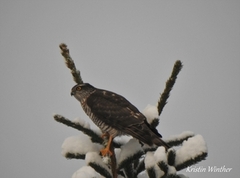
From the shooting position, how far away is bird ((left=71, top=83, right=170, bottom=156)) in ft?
14.4

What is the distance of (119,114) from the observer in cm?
545

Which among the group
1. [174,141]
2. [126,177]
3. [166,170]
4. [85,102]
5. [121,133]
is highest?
[85,102]

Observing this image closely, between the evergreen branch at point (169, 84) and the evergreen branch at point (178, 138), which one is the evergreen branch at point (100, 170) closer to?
the evergreen branch at point (178, 138)

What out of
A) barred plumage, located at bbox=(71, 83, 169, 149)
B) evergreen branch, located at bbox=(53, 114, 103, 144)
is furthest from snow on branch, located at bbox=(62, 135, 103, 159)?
barred plumage, located at bbox=(71, 83, 169, 149)

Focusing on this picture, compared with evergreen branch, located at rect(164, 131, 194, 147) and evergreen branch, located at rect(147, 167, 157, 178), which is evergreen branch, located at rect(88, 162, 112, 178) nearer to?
evergreen branch, located at rect(147, 167, 157, 178)

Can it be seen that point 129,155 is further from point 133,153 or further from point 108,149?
point 108,149

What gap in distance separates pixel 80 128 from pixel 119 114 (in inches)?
65.5

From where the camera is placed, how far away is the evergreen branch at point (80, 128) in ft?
12.4

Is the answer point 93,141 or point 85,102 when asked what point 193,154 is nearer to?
point 93,141

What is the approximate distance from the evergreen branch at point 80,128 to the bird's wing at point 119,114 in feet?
1.81

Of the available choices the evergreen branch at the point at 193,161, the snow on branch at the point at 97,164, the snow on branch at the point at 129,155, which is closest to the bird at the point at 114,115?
the snow on branch at the point at 129,155

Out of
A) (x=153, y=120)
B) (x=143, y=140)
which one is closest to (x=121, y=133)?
(x=143, y=140)

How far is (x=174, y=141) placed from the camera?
384 centimetres

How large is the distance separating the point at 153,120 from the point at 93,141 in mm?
827
